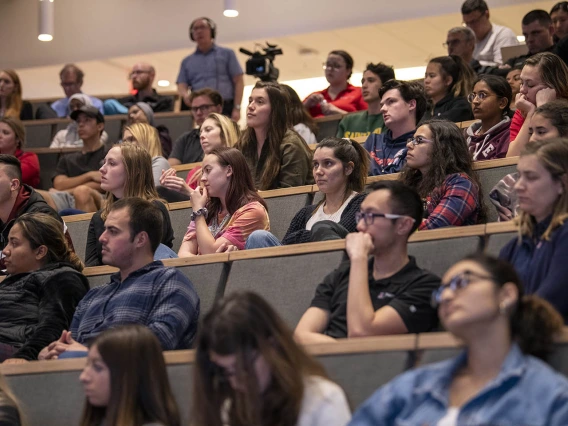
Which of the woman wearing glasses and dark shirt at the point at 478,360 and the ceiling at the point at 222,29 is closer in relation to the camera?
the woman wearing glasses and dark shirt at the point at 478,360

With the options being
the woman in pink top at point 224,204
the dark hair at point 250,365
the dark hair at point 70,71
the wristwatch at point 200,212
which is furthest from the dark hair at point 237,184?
the dark hair at point 70,71

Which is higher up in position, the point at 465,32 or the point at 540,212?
the point at 465,32

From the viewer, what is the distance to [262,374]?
6.14 ft

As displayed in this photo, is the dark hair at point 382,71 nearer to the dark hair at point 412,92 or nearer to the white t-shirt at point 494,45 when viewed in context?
the dark hair at point 412,92

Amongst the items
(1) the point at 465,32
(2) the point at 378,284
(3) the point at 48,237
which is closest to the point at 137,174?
(3) the point at 48,237

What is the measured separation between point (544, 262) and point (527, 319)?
1.44 ft

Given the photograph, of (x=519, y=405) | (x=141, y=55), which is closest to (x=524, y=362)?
(x=519, y=405)

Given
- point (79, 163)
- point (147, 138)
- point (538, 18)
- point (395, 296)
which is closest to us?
point (395, 296)

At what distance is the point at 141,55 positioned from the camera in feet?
27.4

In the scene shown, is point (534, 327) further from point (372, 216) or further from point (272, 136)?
point (272, 136)

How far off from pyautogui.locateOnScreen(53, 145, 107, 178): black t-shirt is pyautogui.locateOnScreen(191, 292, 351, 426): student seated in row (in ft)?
11.9

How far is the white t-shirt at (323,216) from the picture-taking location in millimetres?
3271

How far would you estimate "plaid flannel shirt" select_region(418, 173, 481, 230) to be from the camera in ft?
10.0

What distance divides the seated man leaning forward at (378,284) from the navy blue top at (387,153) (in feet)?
4.33
